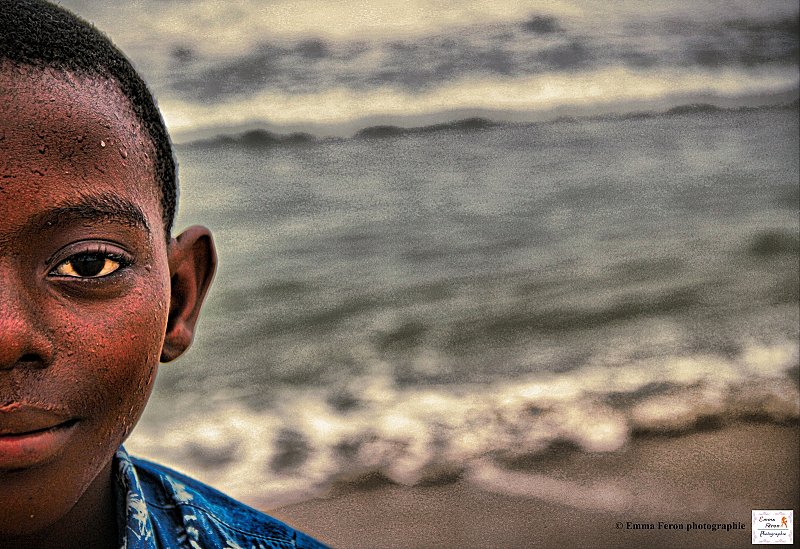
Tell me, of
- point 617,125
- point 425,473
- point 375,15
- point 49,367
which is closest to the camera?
point 49,367

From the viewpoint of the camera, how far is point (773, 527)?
198 cm

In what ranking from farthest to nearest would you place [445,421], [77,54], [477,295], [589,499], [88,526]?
1. [477,295]
2. [445,421]
3. [589,499]
4. [88,526]
5. [77,54]

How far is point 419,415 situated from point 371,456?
15cm

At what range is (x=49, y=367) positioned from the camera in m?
0.74

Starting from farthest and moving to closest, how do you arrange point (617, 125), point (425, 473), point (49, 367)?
point (617, 125)
point (425, 473)
point (49, 367)

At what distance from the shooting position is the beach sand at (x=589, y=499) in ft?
6.02

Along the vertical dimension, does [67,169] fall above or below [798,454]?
below

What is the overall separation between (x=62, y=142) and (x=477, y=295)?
5.55 feet

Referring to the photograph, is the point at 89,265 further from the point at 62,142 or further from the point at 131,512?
the point at 131,512

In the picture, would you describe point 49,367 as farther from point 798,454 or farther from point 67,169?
point 798,454

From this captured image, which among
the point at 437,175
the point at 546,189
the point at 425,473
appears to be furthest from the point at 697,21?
the point at 425,473

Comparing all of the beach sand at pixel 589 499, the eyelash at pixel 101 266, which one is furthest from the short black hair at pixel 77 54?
the beach sand at pixel 589 499

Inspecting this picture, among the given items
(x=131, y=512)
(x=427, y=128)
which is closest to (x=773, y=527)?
(x=427, y=128)

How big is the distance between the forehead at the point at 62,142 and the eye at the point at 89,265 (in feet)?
0.15
